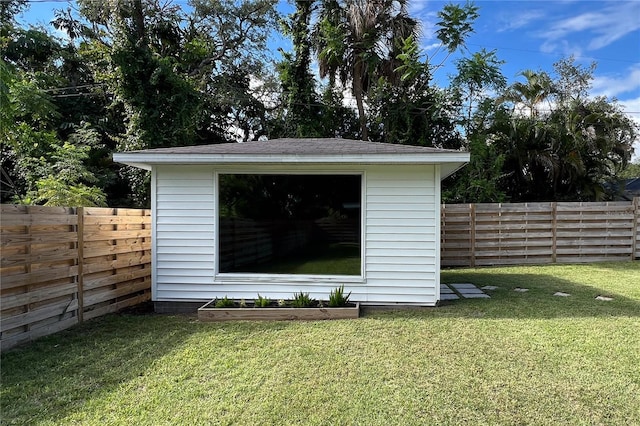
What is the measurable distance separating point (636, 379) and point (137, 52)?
11.7 meters

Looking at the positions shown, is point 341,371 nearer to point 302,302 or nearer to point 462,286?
point 302,302

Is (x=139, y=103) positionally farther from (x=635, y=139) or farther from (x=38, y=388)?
(x=635, y=139)

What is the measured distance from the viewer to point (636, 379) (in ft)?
9.49

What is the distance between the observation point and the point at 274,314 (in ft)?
15.2

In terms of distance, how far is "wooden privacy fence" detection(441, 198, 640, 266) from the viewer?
355 inches

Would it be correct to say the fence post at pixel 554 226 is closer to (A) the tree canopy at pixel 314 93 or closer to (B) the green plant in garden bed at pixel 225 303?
(A) the tree canopy at pixel 314 93

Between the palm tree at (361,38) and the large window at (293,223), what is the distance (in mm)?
7089

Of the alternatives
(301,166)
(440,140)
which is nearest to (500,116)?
(440,140)

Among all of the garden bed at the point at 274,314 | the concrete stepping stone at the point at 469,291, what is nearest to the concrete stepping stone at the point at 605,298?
the concrete stepping stone at the point at 469,291

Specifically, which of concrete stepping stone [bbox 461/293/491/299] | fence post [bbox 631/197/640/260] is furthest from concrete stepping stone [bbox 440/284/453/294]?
fence post [bbox 631/197/640/260]

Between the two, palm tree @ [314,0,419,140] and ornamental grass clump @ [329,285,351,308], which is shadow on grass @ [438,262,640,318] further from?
palm tree @ [314,0,419,140]

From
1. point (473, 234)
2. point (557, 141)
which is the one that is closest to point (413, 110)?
point (557, 141)

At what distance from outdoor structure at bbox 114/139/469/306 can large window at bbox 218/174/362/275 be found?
14 millimetres

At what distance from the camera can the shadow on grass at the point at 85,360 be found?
2.59 m
